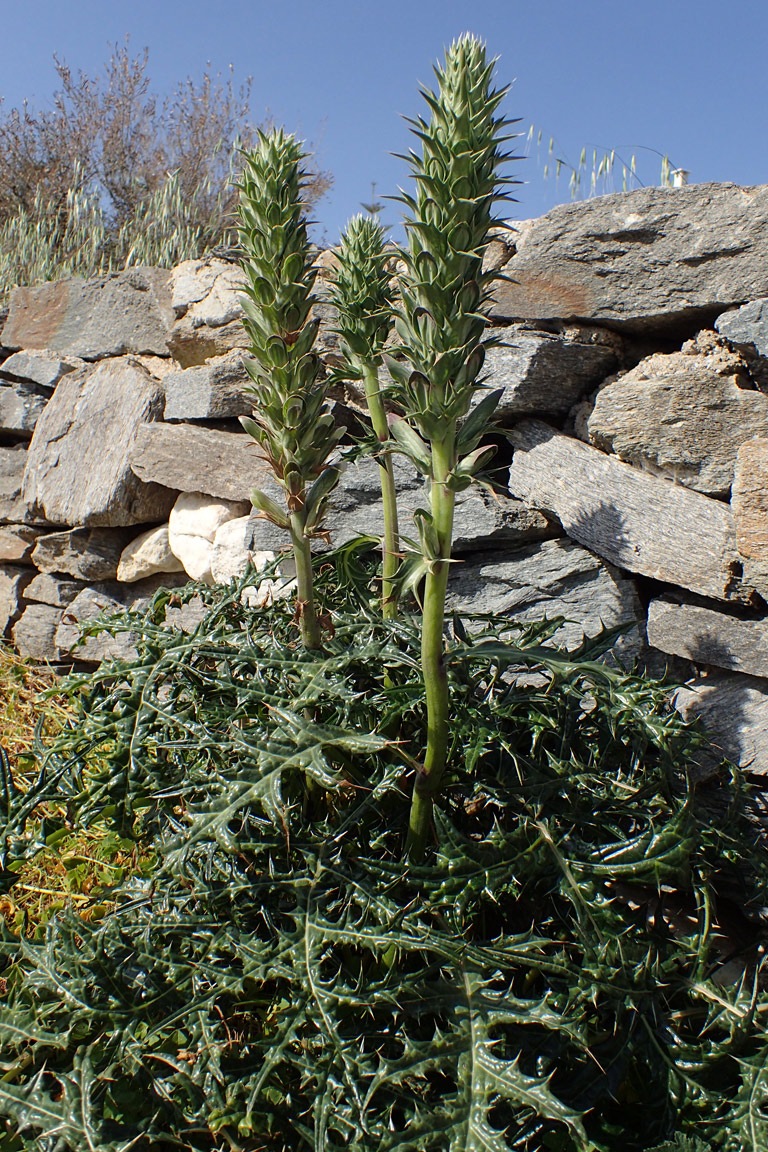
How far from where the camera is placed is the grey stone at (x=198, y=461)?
130 inches

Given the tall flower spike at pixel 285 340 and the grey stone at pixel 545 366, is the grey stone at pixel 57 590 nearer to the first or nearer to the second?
the grey stone at pixel 545 366

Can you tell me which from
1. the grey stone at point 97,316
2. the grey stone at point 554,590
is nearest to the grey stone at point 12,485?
the grey stone at point 97,316

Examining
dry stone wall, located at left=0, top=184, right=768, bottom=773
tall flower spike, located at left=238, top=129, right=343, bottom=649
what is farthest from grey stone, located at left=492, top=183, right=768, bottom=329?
tall flower spike, located at left=238, top=129, right=343, bottom=649

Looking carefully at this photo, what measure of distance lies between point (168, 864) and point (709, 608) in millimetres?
1768

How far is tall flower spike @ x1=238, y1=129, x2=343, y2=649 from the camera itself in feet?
5.27

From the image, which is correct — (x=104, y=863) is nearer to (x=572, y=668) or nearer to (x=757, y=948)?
(x=572, y=668)

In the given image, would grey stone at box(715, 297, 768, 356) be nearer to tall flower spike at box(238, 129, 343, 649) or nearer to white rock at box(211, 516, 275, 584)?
tall flower spike at box(238, 129, 343, 649)

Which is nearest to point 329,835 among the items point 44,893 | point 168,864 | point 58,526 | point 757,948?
point 168,864

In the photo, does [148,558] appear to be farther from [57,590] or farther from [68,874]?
[68,874]

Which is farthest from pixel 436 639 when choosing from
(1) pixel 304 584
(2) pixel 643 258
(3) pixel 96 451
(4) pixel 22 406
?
(4) pixel 22 406

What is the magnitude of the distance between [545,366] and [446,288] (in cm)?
144

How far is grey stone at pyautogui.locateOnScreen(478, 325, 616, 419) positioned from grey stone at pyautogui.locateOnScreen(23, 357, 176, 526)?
182 cm

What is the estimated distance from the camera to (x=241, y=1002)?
1528 mm

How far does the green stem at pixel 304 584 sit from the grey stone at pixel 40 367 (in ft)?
10.3
